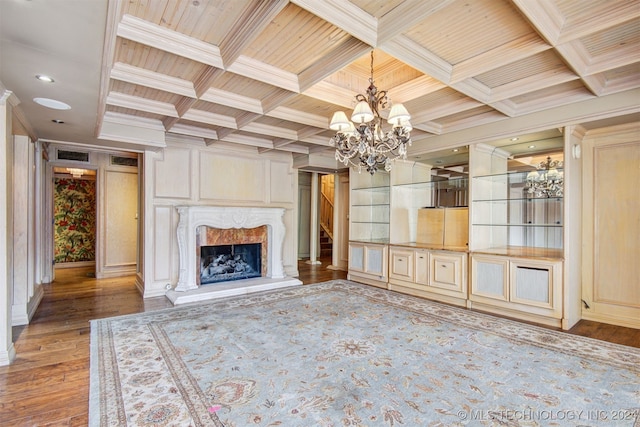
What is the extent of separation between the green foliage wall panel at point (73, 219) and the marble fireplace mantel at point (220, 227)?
15.7 feet

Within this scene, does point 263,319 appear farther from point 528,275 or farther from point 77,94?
point 528,275

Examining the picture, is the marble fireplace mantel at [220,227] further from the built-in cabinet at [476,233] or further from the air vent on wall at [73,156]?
the air vent on wall at [73,156]

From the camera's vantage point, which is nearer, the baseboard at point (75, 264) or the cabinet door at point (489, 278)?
the cabinet door at point (489, 278)

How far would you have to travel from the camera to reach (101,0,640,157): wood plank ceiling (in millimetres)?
2209

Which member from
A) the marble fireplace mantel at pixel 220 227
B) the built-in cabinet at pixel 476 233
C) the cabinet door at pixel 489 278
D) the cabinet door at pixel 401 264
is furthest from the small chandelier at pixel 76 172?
the cabinet door at pixel 489 278

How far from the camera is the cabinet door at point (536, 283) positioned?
147 inches

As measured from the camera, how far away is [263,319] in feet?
Result: 12.8

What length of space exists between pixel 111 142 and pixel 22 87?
81.1 inches

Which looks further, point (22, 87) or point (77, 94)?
point (77, 94)

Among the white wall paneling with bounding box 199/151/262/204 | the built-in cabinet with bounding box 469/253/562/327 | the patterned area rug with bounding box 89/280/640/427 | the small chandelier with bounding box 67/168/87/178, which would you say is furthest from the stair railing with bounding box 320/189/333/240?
the small chandelier with bounding box 67/168/87/178

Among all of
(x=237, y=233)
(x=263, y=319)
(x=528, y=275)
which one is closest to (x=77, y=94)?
(x=263, y=319)

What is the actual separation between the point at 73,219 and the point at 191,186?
16.0ft

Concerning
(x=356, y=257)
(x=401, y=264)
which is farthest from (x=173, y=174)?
(x=401, y=264)

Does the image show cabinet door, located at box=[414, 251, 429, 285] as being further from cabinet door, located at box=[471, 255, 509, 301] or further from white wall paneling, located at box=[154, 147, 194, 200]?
white wall paneling, located at box=[154, 147, 194, 200]
